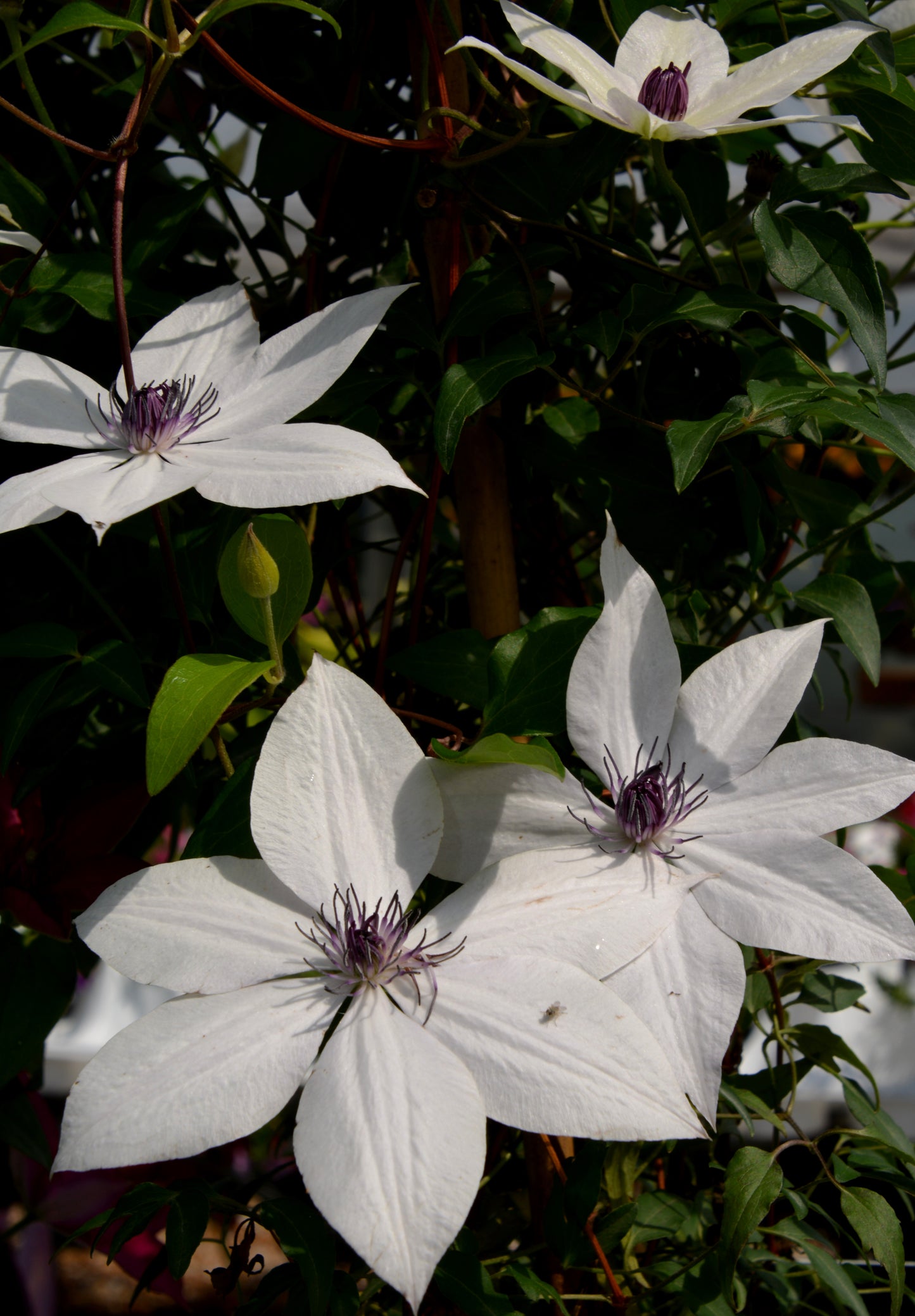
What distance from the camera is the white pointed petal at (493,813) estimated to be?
449 mm

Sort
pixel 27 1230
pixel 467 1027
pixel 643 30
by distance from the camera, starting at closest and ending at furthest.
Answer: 1. pixel 467 1027
2. pixel 643 30
3. pixel 27 1230

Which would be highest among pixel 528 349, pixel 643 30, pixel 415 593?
pixel 643 30

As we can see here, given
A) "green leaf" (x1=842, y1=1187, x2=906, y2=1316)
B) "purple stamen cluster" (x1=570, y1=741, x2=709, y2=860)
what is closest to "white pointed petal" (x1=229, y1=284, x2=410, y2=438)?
"purple stamen cluster" (x1=570, y1=741, x2=709, y2=860)

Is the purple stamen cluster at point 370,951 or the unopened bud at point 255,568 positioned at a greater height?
the unopened bud at point 255,568

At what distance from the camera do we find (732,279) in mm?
636

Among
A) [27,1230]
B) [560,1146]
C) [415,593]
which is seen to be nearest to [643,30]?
[415,593]

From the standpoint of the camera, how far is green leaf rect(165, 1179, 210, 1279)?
0.47 meters

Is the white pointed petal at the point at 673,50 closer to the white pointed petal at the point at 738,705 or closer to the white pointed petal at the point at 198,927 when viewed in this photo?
the white pointed petal at the point at 738,705

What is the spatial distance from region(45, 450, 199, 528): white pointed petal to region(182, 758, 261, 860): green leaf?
0.13 meters

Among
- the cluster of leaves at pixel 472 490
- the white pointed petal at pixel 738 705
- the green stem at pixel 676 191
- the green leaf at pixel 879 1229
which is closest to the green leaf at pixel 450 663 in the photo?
the cluster of leaves at pixel 472 490

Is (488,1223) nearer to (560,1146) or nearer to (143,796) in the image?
(560,1146)

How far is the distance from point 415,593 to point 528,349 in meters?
0.15

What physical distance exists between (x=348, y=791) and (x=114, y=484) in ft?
0.54

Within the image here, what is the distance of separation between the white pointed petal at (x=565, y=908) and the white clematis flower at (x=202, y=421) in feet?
0.57
